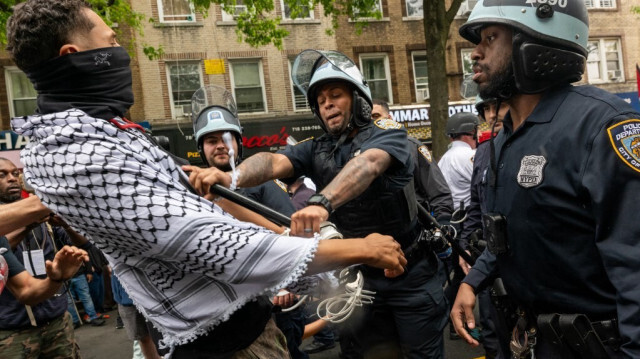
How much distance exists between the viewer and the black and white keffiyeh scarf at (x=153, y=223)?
151 cm

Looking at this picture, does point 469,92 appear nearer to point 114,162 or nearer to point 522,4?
point 522,4

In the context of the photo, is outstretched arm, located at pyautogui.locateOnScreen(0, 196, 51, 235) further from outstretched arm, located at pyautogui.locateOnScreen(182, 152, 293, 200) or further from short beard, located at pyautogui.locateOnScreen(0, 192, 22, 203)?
short beard, located at pyautogui.locateOnScreen(0, 192, 22, 203)

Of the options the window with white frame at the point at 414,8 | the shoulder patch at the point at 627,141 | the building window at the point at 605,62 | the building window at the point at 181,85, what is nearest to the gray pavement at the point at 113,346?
the shoulder patch at the point at 627,141

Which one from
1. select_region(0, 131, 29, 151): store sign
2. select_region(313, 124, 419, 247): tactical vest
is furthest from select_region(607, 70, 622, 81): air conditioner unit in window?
select_region(313, 124, 419, 247): tactical vest

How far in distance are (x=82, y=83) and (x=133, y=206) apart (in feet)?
1.78

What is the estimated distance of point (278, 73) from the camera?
18.2m

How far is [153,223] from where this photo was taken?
151 centimetres

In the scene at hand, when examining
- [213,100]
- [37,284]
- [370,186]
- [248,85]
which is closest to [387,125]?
[370,186]

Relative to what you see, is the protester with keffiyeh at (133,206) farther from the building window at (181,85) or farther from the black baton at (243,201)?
the building window at (181,85)

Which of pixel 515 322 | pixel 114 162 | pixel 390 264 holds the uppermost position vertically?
pixel 114 162

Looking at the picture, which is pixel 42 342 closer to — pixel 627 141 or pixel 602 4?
pixel 627 141

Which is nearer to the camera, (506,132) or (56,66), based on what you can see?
(56,66)

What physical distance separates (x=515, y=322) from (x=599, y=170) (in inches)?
32.5

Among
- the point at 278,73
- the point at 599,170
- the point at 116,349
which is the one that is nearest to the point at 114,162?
the point at 599,170
